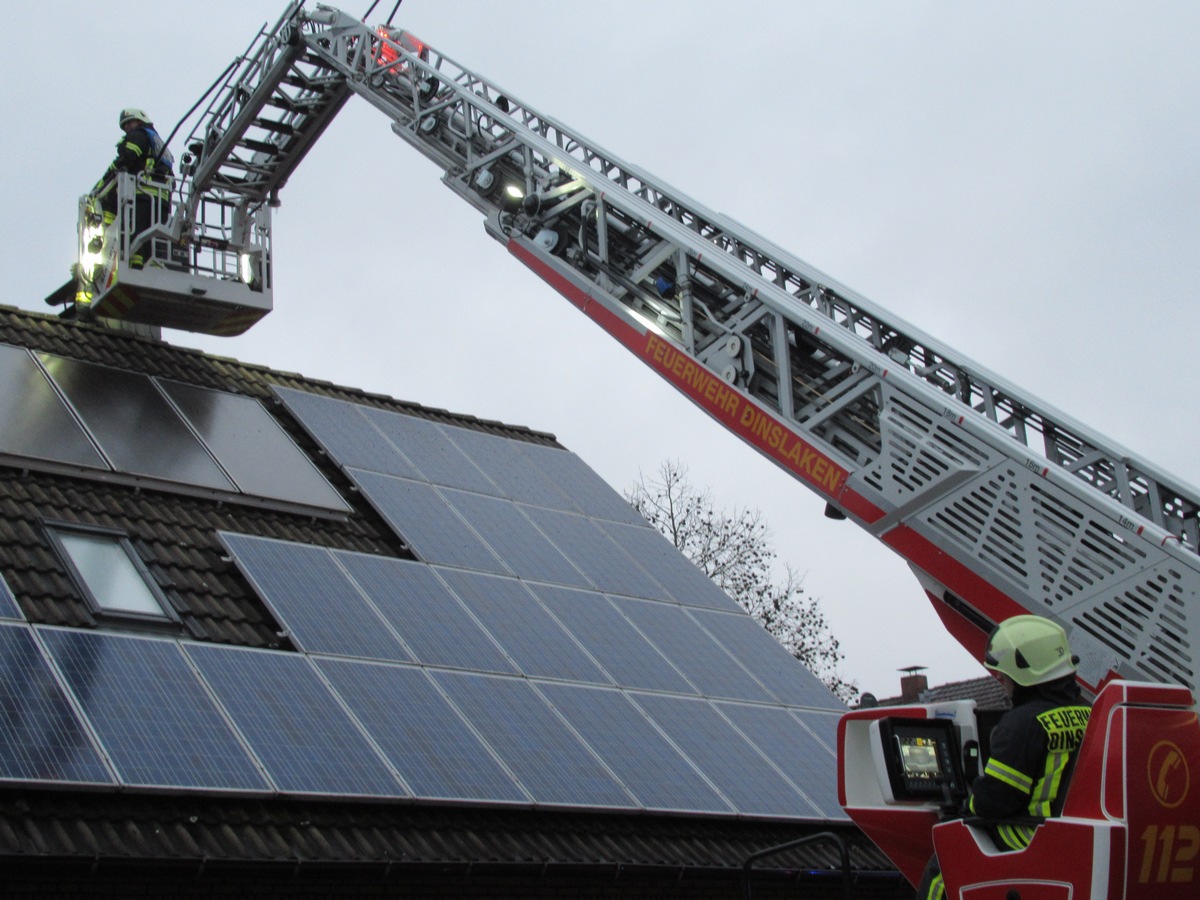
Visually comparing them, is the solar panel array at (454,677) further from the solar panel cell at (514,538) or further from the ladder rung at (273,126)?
the ladder rung at (273,126)

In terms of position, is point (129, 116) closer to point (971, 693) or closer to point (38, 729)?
point (38, 729)

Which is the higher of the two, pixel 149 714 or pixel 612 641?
pixel 149 714

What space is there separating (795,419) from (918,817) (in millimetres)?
3021

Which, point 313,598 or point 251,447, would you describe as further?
point 251,447

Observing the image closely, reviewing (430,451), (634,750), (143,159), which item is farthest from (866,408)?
(143,159)

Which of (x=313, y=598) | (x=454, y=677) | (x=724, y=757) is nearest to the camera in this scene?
(x=454, y=677)

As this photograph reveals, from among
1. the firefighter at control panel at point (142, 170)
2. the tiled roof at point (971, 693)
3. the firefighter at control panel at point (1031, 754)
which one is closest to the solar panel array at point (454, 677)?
the firefighter at control panel at point (142, 170)

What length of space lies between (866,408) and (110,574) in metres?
5.38

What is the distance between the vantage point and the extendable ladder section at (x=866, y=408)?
308 inches

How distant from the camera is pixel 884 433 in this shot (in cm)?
880

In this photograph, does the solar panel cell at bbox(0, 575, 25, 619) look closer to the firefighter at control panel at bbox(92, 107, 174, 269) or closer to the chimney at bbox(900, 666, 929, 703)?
the firefighter at control panel at bbox(92, 107, 174, 269)

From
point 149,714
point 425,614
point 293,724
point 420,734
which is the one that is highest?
point 425,614

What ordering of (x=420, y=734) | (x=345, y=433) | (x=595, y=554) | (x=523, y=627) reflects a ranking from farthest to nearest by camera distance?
(x=345, y=433) → (x=595, y=554) → (x=523, y=627) → (x=420, y=734)

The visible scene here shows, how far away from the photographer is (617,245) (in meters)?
11.4
